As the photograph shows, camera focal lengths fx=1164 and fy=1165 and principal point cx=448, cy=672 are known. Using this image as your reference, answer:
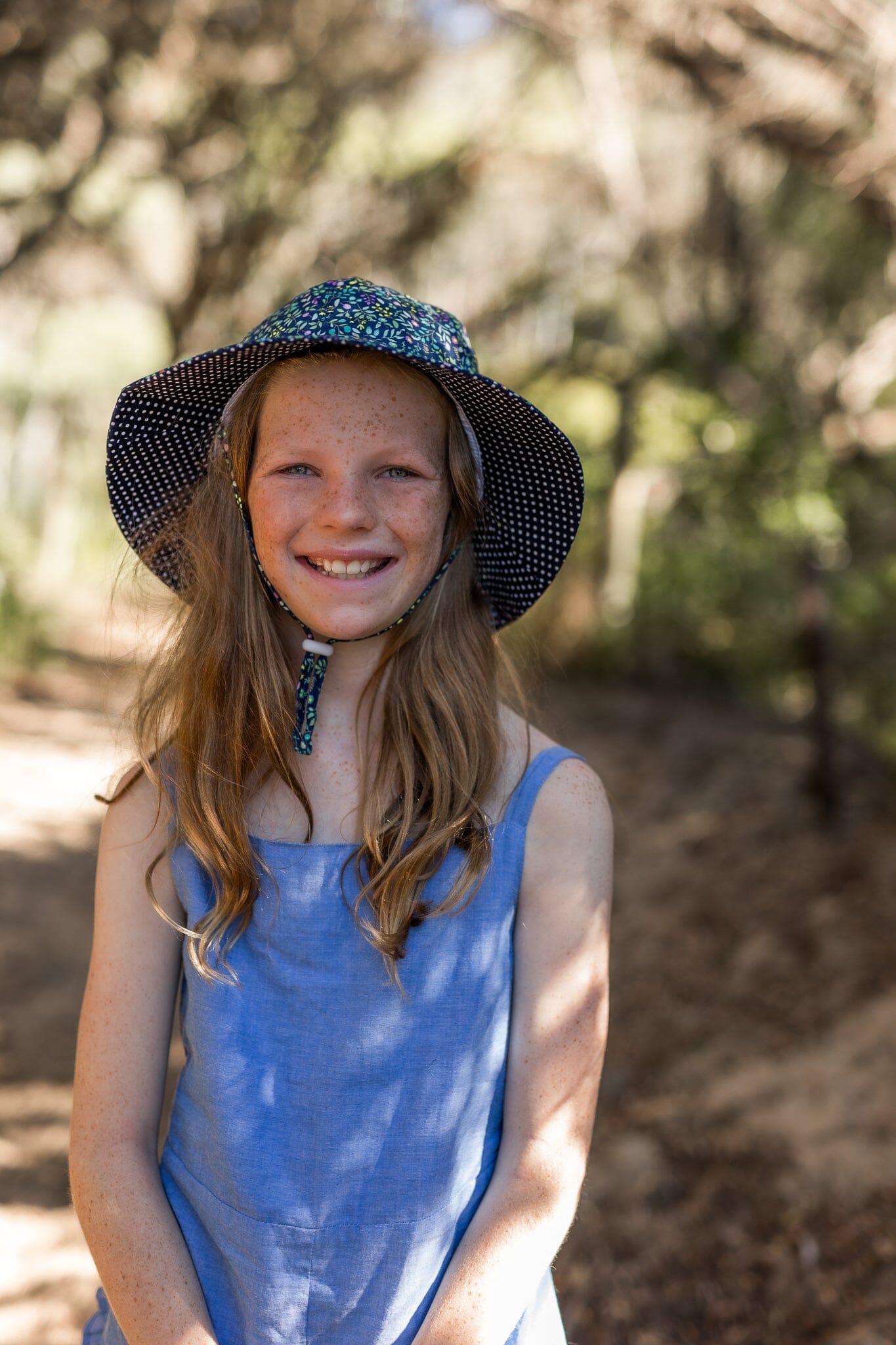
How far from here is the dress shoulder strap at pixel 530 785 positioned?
157 cm

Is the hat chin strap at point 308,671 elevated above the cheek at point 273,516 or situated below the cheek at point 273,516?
below

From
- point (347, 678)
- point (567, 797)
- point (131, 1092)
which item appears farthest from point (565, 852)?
point (131, 1092)

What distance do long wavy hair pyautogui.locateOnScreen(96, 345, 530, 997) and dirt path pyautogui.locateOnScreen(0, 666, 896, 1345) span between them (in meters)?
0.20

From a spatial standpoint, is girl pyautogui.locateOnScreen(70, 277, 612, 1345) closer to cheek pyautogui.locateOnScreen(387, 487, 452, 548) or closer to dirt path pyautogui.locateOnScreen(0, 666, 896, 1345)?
cheek pyautogui.locateOnScreen(387, 487, 452, 548)

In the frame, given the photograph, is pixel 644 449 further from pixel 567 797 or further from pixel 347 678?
pixel 567 797

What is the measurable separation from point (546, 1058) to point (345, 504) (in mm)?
774

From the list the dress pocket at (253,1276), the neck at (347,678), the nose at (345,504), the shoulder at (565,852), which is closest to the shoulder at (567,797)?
the shoulder at (565,852)

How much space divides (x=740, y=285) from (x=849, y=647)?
4162 millimetres

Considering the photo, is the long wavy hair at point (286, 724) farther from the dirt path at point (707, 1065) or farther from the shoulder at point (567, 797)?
the dirt path at point (707, 1065)

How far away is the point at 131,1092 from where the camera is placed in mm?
1534

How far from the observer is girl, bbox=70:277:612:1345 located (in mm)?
1495

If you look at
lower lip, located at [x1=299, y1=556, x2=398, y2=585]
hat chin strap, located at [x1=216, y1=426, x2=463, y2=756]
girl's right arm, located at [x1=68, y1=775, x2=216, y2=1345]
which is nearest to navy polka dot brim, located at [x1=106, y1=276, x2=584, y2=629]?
hat chin strap, located at [x1=216, y1=426, x2=463, y2=756]

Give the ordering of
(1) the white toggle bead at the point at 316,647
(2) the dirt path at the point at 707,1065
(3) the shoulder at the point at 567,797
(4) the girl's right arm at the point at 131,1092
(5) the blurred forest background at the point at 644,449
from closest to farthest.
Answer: (4) the girl's right arm at the point at 131,1092 → (3) the shoulder at the point at 567,797 → (1) the white toggle bead at the point at 316,647 → (2) the dirt path at the point at 707,1065 → (5) the blurred forest background at the point at 644,449

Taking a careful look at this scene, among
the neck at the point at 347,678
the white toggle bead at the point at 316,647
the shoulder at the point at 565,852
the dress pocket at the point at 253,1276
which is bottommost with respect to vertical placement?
the dress pocket at the point at 253,1276
